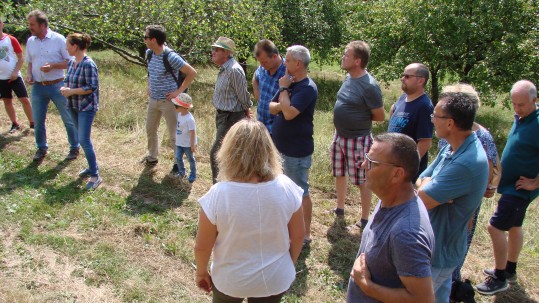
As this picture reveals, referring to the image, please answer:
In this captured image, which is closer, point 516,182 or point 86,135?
point 516,182

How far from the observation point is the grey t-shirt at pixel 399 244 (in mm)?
1755

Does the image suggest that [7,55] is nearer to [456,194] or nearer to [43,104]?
[43,104]

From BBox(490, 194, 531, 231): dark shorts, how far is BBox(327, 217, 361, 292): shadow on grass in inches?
51.4

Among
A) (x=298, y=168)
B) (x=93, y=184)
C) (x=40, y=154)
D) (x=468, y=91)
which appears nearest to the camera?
(x=468, y=91)

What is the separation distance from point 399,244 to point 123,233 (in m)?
3.21

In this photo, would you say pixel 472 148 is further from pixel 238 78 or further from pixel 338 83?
pixel 338 83

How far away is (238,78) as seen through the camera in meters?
4.70

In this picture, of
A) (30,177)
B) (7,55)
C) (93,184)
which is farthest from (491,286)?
(7,55)

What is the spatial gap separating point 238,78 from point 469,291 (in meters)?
2.95

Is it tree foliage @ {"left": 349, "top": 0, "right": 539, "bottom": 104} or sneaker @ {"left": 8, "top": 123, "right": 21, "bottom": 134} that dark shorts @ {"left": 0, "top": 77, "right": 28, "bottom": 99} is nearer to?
sneaker @ {"left": 8, "top": 123, "right": 21, "bottom": 134}

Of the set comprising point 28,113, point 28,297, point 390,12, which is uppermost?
point 390,12

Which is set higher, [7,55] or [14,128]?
[7,55]

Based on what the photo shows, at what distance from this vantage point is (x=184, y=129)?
5.41m

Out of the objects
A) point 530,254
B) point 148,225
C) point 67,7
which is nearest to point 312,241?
point 148,225
